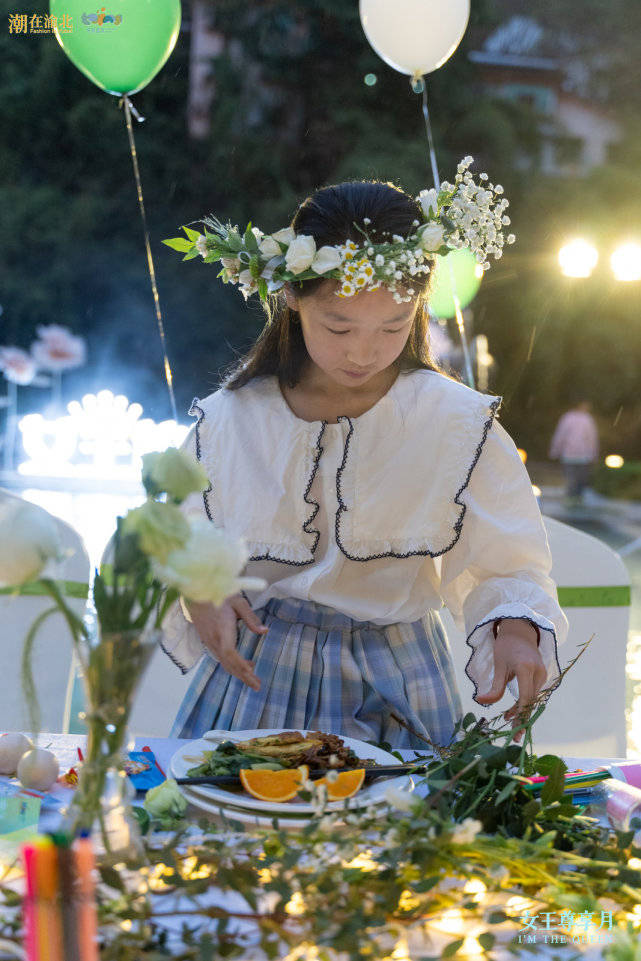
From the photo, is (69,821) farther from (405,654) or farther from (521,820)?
(405,654)

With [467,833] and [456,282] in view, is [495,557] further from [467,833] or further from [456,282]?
[456,282]

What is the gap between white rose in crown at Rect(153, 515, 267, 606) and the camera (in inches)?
26.1

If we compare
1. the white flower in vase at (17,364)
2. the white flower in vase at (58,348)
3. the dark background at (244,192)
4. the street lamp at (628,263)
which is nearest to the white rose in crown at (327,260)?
the street lamp at (628,263)

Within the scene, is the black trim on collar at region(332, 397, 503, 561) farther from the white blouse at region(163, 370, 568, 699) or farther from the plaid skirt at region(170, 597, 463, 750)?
the plaid skirt at region(170, 597, 463, 750)

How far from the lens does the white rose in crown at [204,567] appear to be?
66 cm

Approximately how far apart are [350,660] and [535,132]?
12.8 metres

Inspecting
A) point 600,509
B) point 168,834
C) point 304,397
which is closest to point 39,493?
point 600,509

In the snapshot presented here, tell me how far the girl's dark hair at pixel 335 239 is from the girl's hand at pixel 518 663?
1.63 ft

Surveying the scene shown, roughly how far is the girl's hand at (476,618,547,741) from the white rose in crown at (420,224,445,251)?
512 mm

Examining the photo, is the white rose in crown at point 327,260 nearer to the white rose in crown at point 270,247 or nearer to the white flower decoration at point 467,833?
the white rose in crown at point 270,247

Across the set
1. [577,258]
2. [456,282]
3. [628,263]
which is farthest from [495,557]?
[628,263]

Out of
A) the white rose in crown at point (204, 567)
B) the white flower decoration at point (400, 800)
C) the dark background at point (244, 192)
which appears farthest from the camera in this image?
the dark background at point (244, 192)

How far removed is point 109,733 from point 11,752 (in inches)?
15.8

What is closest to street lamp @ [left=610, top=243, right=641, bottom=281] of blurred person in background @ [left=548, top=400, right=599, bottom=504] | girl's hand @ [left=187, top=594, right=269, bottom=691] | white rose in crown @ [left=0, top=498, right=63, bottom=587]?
blurred person in background @ [left=548, top=400, right=599, bottom=504]
